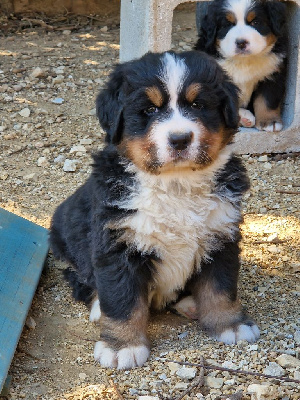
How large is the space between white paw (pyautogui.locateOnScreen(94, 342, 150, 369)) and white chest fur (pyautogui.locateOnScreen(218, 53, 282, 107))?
3407 mm

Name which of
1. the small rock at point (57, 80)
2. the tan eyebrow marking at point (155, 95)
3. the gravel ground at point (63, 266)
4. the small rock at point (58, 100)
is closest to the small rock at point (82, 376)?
the gravel ground at point (63, 266)

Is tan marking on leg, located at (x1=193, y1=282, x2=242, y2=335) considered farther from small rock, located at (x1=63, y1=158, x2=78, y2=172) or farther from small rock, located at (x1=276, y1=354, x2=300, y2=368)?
small rock, located at (x1=63, y1=158, x2=78, y2=172)

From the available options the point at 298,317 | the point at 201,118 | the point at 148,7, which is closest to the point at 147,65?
the point at 201,118

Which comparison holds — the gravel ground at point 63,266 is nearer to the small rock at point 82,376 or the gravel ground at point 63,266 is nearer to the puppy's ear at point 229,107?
the small rock at point 82,376

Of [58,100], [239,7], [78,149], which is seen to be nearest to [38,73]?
[58,100]

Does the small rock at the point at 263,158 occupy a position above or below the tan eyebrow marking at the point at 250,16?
below

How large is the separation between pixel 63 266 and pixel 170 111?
1725 mm

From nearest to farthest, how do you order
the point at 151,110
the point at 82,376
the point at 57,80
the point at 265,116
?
the point at 151,110 < the point at 82,376 < the point at 265,116 < the point at 57,80

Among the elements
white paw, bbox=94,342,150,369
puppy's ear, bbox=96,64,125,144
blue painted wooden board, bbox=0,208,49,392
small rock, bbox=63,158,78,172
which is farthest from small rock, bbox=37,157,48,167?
white paw, bbox=94,342,150,369

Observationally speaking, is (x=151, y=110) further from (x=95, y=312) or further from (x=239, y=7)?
(x=239, y=7)

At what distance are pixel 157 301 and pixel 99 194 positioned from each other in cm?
79

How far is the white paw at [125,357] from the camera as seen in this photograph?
355cm

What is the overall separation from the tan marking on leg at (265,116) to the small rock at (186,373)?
11.1ft

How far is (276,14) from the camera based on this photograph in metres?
6.05
